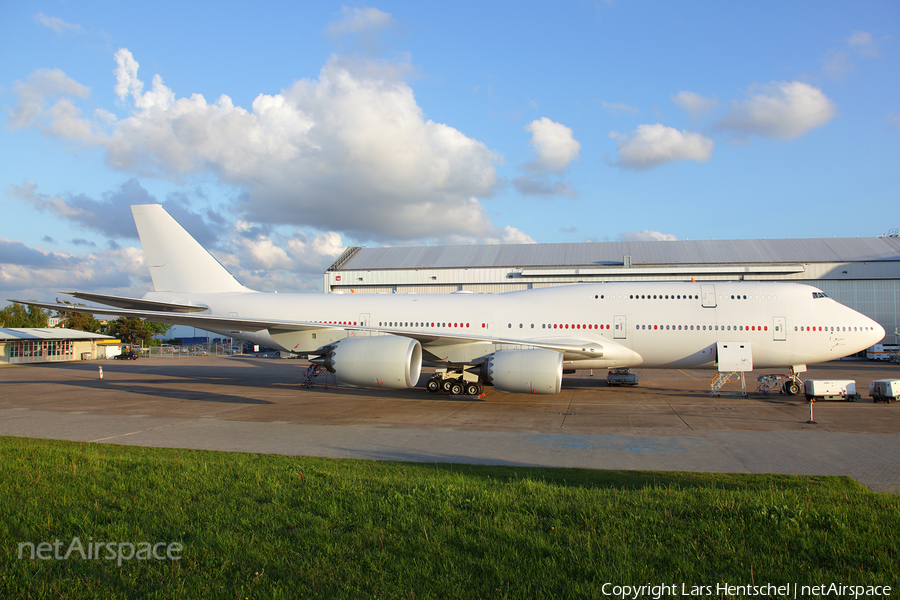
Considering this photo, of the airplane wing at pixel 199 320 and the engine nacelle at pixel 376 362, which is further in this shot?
the airplane wing at pixel 199 320

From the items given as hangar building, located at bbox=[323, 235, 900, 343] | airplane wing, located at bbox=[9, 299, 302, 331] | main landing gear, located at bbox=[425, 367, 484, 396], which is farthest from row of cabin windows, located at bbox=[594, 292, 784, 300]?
hangar building, located at bbox=[323, 235, 900, 343]

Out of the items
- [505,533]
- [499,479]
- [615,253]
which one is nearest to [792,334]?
[499,479]

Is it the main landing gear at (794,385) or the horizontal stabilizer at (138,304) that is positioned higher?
the horizontal stabilizer at (138,304)

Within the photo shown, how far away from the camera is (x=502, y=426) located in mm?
12398

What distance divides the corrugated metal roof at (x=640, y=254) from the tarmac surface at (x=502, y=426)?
29.5 m

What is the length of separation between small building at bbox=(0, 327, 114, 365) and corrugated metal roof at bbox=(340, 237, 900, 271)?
79.9 feet

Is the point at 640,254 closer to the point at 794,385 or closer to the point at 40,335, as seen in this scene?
the point at 794,385

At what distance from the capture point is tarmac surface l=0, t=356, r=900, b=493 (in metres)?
8.92

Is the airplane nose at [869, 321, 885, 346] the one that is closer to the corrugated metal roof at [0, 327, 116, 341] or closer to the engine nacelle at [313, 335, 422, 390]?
the engine nacelle at [313, 335, 422, 390]

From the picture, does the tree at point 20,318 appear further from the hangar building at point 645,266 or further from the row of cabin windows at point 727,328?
the row of cabin windows at point 727,328

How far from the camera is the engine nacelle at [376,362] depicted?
15211 millimetres

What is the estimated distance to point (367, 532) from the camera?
4.48 metres

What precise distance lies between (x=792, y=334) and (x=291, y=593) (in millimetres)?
18879

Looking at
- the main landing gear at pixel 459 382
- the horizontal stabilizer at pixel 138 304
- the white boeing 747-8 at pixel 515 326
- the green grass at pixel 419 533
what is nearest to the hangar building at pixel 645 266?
the white boeing 747-8 at pixel 515 326
